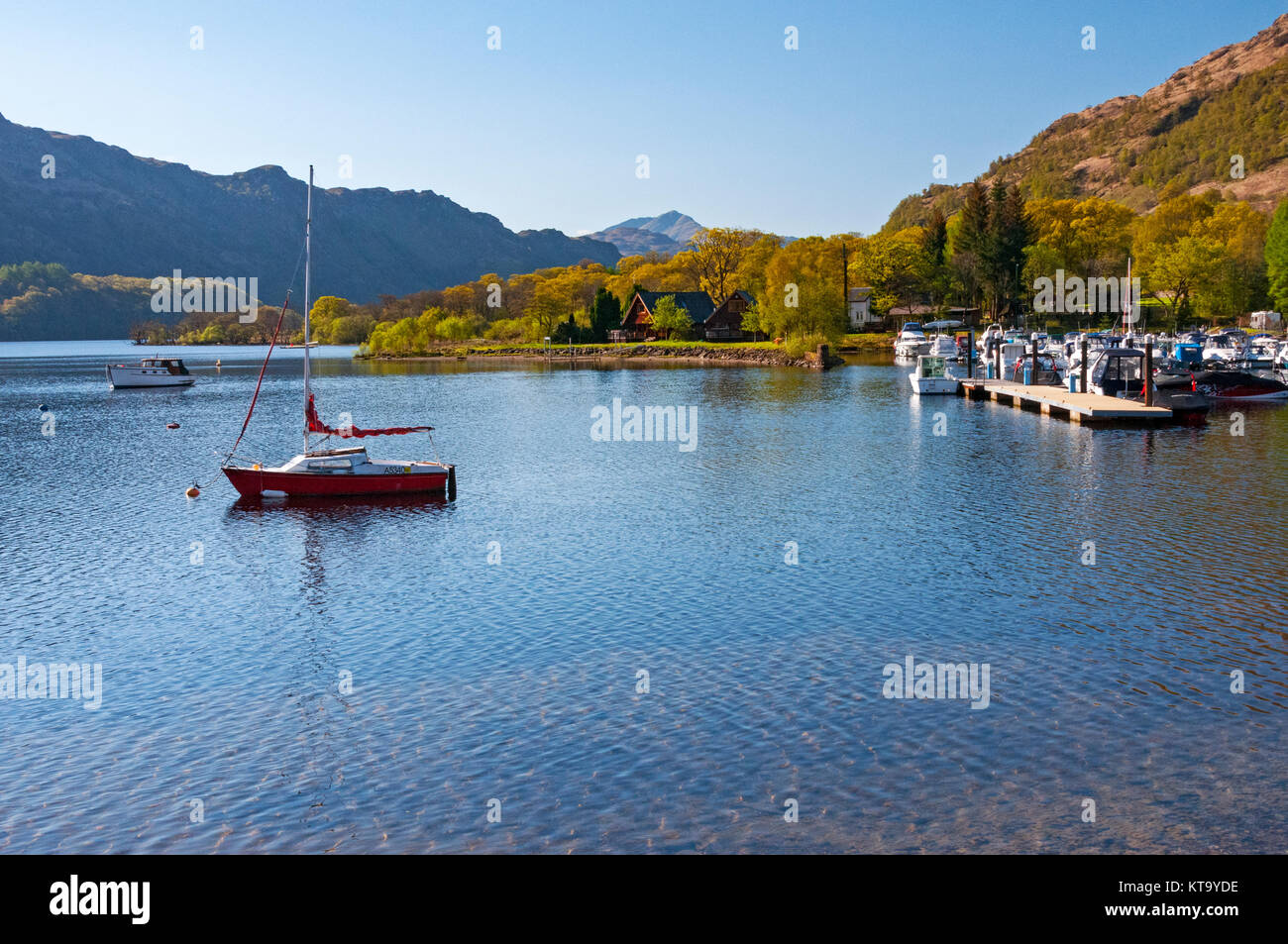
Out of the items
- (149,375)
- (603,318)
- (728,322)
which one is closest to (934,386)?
(728,322)

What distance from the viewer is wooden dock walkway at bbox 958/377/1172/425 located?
196 feet

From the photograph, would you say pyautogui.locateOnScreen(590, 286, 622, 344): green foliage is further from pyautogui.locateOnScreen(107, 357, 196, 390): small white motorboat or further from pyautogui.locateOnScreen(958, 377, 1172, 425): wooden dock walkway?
pyautogui.locateOnScreen(958, 377, 1172, 425): wooden dock walkway

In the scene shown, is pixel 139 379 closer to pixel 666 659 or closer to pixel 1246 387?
pixel 1246 387

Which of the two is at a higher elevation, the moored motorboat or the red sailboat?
the moored motorboat

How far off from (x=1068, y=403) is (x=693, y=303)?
113920 millimetres

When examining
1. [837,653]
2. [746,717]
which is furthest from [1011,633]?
[746,717]

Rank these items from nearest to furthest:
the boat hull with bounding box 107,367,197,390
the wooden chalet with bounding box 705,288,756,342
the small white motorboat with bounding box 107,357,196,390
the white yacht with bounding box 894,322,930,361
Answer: the boat hull with bounding box 107,367,197,390 < the small white motorboat with bounding box 107,357,196,390 < the white yacht with bounding box 894,322,930,361 < the wooden chalet with bounding box 705,288,756,342

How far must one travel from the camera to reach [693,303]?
174125 mm

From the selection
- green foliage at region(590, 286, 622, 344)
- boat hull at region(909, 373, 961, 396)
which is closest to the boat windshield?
boat hull at region(909, 373, 961, 396)

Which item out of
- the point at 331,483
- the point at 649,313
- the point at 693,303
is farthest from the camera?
the point at 649,313

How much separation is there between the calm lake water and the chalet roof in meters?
125

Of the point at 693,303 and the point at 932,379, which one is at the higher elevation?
the point at 693,303

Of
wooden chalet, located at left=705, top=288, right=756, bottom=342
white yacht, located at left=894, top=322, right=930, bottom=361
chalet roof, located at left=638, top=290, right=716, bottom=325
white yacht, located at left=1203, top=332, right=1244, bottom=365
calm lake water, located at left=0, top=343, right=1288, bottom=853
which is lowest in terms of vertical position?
calm lake water, located at left=0, top=343, right=1288, bottom=853

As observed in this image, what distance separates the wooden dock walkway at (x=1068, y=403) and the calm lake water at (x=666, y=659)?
11.5 m
